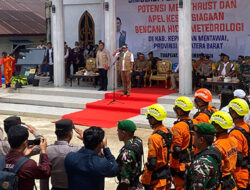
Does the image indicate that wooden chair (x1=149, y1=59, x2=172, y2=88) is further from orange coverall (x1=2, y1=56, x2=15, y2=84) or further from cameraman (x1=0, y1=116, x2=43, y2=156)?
cameraman (x1=0, y1=116, x2=43, y2=156)

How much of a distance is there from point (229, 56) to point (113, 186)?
10151 mm

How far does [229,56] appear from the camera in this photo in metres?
16.9

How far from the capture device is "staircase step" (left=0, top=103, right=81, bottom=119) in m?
14.8

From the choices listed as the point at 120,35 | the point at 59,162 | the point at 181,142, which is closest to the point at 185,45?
the point at 120,35

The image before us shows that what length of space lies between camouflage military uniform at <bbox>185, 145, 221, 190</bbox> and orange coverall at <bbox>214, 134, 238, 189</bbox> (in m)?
0.51

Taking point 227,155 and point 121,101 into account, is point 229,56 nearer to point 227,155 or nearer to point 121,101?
point 121,101

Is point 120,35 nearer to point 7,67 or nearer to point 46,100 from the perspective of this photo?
point 46,100

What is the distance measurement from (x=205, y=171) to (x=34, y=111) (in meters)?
11.4

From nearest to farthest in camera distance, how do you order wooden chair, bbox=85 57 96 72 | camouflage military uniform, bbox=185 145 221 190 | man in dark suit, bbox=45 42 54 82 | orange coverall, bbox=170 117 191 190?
camouflage military uniform, bbox=185 145 221 190 < orange coverall, bbox=170 117 191 190 < wooden chair, bbox=85 57 96 72 < man in dark suit, bbox=45 42 54 82

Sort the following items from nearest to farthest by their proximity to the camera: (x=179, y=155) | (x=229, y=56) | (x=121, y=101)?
(x=179, y=155)
(x=121, y=101)
(x=229, y=56)

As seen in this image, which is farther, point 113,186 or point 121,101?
point 121,101

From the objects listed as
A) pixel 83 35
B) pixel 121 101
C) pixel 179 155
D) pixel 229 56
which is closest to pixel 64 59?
pixel 83 35

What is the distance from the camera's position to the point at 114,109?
14766mm

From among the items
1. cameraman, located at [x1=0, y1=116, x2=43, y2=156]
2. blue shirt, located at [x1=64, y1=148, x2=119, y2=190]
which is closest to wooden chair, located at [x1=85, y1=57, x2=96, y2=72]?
cameraman, located at [x1=0, y1=116, x2=43, y2=156]
